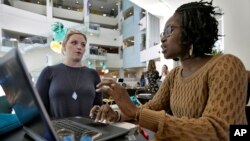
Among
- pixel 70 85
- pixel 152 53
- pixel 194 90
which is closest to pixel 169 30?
pixel 194 90

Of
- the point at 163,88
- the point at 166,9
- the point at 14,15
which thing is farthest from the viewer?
the point at 14,15

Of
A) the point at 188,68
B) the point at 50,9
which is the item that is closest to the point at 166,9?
the point at 188,68

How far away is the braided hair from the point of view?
1043 millimetres

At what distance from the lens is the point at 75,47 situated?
2.03 metres

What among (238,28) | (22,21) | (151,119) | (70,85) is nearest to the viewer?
(151,119)

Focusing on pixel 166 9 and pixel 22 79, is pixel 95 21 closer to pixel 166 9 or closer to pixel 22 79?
pixel 166 9

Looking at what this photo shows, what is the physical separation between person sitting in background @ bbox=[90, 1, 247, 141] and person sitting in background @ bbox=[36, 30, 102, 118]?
740mm

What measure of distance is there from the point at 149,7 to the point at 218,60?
833 centimetres

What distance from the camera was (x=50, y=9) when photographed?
693 inches

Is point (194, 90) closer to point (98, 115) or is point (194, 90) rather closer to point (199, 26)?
point (199, 26)

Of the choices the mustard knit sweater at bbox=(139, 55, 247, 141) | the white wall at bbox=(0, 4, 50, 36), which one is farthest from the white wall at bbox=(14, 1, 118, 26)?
the mustard knit sweater at bbox=(139, 55, 247, 141)

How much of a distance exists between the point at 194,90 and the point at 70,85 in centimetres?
114

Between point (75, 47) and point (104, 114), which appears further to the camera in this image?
point (75, 47)

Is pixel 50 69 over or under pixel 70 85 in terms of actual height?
over
